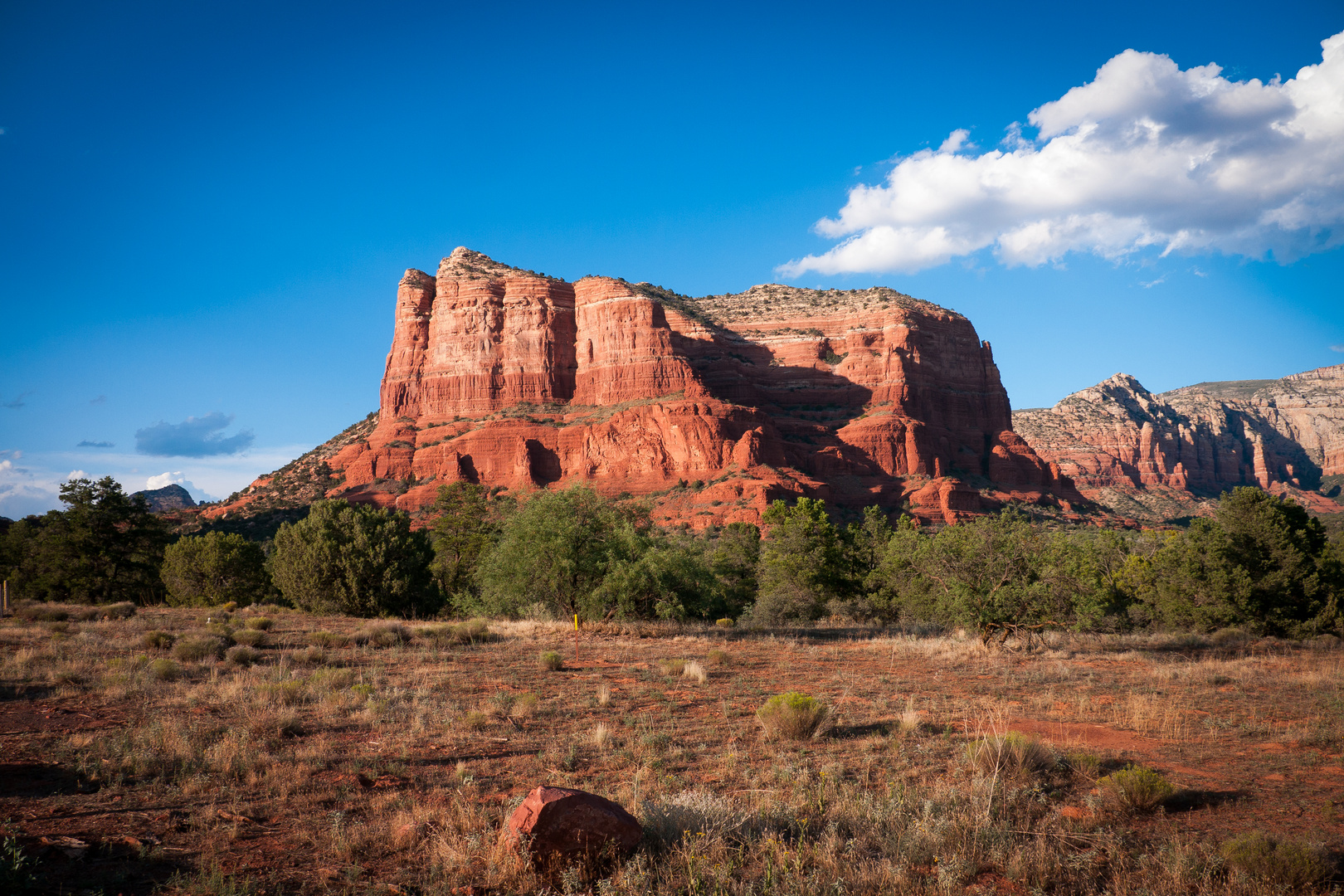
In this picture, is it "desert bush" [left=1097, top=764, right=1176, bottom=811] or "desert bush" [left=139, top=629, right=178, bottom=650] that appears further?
"desert bush" [left=139, top=629, right=178, bottom=650]

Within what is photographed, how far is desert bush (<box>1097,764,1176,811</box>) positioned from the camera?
6.36 meters

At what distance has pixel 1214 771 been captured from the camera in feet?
25.1

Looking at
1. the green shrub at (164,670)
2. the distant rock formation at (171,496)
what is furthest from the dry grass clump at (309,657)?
the distant rock formation at (171,496)

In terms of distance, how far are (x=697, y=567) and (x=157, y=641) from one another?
14.5 meters

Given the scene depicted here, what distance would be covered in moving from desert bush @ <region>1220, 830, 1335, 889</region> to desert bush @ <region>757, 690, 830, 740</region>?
437cm

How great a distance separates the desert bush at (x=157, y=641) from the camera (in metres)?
14.6

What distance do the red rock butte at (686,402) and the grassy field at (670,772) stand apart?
188ft

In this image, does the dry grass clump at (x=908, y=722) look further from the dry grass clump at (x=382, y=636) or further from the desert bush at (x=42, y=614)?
the desert bush at (x=42, y=614)

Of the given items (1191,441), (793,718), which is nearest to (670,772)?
(793,718)

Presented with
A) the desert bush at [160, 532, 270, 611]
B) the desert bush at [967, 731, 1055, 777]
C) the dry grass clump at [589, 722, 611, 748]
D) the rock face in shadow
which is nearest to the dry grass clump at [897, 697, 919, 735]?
the desert bush at [967, 731, 1055, 777]

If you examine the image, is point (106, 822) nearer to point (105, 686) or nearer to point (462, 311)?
point (105, 686)

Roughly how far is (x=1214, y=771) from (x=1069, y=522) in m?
85.7

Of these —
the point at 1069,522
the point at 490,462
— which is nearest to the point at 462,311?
the point at 490,462

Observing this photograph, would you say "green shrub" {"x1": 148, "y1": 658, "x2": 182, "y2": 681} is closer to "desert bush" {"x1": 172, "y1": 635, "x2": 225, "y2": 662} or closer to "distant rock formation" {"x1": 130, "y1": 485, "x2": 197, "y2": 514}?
"desert bush" {"x1": 172, "y1": 635, "x2": 225, "y2": 662}
